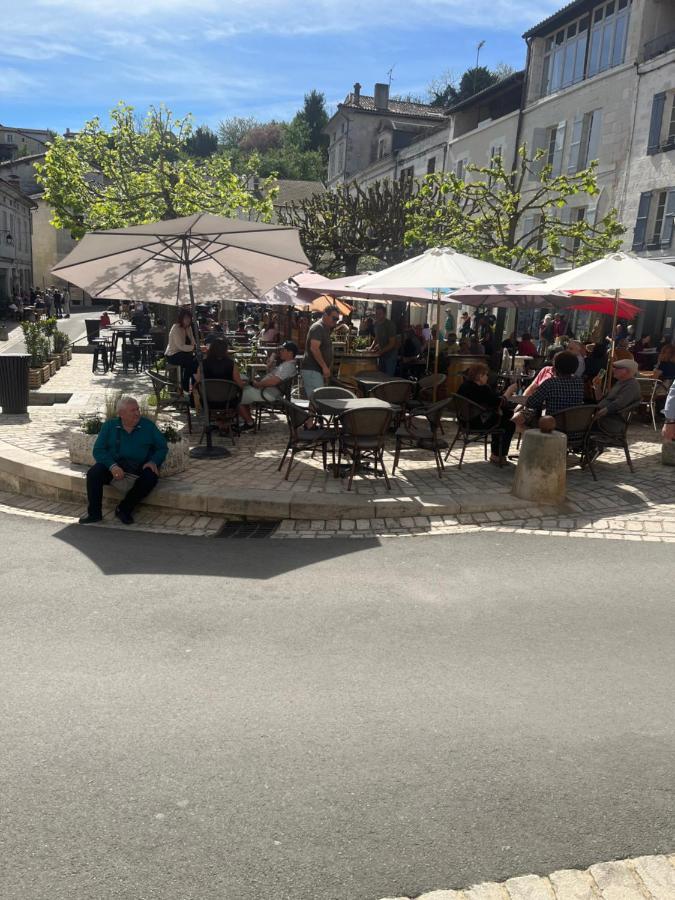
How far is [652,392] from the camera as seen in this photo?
37.6 feet

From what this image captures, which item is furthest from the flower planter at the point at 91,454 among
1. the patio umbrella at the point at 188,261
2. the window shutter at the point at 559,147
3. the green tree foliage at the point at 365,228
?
the window shutter at the point at 559,147

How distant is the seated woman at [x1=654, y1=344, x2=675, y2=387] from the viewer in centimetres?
1173

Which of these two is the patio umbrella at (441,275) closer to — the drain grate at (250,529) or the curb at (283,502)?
the curb at (283,502)

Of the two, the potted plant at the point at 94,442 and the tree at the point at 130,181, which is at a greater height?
the tree at the point at 130,181

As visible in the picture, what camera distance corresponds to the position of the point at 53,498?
7.42m

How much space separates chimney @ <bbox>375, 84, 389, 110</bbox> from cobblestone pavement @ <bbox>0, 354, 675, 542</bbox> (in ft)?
148

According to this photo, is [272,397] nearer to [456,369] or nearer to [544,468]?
[456,369]

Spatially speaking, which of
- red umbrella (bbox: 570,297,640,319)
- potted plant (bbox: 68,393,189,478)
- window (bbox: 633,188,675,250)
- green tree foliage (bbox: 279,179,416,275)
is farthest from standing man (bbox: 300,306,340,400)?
window (bbox: 633,188,675,250)

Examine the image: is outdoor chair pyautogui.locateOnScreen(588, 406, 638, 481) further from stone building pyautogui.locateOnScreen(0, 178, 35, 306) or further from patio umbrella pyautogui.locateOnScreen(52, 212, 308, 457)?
stone building pyautogui.locateOnScreen(0, 178, 35, 306)

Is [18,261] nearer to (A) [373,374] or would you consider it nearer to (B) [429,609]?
(A) [373,374]

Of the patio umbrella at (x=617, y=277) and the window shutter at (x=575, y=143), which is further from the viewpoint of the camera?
the window shutter at (x=575, y=143)

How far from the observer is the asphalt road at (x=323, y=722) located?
269 centimetres

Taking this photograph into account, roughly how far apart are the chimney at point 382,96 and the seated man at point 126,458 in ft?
157

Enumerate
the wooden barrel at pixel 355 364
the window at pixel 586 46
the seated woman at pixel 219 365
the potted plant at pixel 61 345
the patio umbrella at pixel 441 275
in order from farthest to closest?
the window at pixel 586 46, the potted plant at pixel 61 345, the wooden barrel at pixel 355 364, the seated woman at pixel 219 365, the patio umbrella at pixel 441 275
